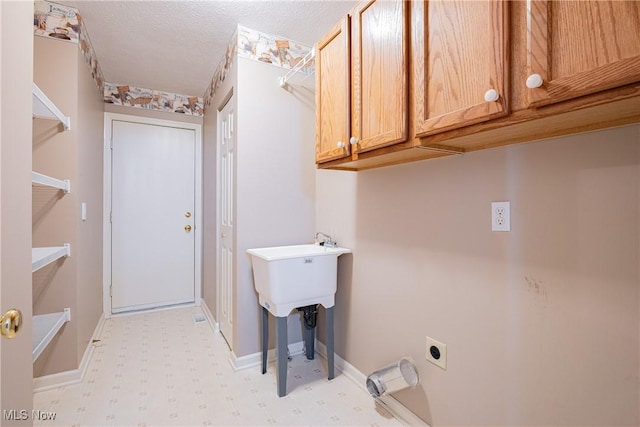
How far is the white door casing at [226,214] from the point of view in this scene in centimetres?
228

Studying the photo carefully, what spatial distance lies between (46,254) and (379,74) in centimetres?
186

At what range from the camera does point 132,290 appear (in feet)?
10.4

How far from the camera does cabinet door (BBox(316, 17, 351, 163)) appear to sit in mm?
1465

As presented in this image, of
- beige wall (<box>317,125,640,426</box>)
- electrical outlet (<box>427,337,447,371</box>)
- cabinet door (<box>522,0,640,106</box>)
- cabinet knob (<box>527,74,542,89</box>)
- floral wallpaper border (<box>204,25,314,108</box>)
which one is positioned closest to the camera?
cabinet door (<box>522,0,640,106</box>)

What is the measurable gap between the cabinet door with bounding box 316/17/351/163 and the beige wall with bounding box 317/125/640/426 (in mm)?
351

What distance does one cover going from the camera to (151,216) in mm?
3229

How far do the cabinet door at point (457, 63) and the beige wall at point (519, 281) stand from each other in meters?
0.32

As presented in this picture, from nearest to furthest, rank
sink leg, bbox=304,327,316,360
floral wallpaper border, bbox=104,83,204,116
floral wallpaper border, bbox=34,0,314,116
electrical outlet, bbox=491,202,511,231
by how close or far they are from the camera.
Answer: electrical outlet, bbox=491,202,511,231 → floral wallpaper border, bbox=34,0,314,116 → sink leg, bbox=304,327,316,360 → floral wallpaper border, bbox=104,83,204,116

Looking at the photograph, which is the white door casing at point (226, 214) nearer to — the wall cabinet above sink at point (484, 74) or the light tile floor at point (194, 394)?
the light tile floor at point (194, 394)

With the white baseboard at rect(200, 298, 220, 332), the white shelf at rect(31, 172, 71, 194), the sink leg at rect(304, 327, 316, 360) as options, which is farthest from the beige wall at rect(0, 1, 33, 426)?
the white baseboard at rect(200, 298, 220, 332)

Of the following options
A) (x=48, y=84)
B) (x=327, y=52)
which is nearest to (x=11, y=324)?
(x=327, y=52)

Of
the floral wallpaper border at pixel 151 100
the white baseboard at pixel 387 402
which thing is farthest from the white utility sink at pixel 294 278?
the floral wallpaper border at pixel 151 100

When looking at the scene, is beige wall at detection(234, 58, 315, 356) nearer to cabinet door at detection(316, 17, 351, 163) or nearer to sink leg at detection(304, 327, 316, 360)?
sink leg at detection(304, 327, 316, 360)

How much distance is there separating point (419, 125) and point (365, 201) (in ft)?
2.61
